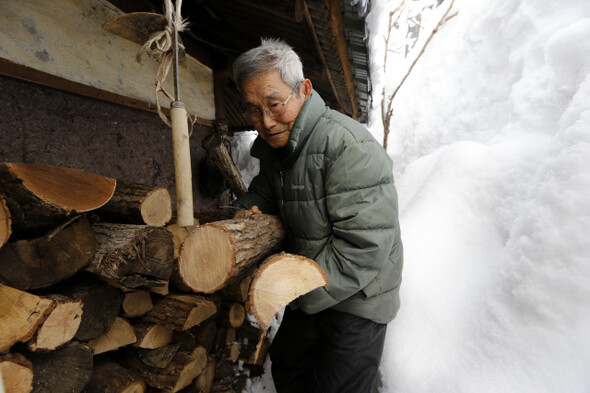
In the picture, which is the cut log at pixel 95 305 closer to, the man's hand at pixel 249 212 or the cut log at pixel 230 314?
the man's hand at pixel 249 212

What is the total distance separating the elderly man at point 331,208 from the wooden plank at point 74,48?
5.56 feet

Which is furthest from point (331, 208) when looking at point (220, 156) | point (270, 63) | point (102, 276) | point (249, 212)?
point (220, 156)

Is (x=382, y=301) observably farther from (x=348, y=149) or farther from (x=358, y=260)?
(x=348, y=149)

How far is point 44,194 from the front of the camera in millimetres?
1096

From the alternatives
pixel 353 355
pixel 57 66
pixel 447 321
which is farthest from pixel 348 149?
pixel 57 66

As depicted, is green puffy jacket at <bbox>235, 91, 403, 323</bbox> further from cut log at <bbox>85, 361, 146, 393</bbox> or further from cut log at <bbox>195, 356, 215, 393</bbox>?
cut log at <bbox>195, 356, 215, 393</bbox>

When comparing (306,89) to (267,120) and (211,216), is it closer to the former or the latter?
(267,120)

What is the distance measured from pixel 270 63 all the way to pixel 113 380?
2.15 m

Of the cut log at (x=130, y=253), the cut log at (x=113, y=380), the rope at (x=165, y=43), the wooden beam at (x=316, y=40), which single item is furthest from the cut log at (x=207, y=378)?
the wooden beam at (x=316, y=40)

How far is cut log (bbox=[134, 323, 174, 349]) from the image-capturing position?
173cm

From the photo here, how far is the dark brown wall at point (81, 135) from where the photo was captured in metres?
2.12

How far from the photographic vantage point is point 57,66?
2.35 meters

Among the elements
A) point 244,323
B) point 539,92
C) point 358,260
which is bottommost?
point 244,323

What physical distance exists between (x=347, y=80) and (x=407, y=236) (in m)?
2.48
